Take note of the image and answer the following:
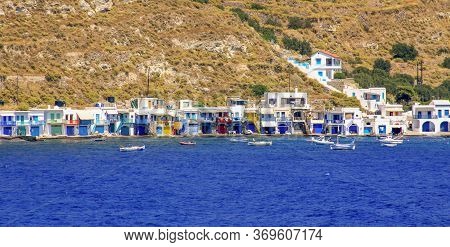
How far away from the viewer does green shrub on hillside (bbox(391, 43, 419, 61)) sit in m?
180

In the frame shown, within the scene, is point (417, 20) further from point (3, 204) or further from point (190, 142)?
point (3, 204)

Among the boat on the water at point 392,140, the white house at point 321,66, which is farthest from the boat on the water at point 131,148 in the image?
the white house at point 321,66

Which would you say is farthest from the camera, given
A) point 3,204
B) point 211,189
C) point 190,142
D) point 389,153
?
point 190,142

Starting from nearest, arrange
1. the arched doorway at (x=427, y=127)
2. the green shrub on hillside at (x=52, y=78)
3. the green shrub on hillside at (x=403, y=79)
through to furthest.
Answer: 1. the arched doorway at (x=427, y=127)
2. the green shrub on hillside at (x=52, y=78)
3. the green shrub on hillside at (x=403, y=79)

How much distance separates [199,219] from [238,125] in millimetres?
69164

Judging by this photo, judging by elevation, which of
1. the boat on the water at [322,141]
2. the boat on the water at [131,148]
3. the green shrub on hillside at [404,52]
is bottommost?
the boat on the water at [131,148]

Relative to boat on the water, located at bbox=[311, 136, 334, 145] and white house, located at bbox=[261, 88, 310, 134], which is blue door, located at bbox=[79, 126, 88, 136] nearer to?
white house, located at bbox=[261, 88, 310, 134]

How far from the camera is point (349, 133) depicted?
5384 inches

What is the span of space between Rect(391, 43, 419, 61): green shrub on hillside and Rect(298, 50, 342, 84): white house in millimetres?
21744

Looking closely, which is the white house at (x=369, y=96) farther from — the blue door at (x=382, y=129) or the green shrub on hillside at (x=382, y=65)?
the green shrub on hillside at (x=382, y=65)

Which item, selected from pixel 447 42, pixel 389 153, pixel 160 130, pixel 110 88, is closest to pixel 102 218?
pixel 389 153

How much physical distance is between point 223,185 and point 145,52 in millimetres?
71560

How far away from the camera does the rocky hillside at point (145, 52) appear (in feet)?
476

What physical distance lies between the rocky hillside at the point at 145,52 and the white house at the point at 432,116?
34.9ft
